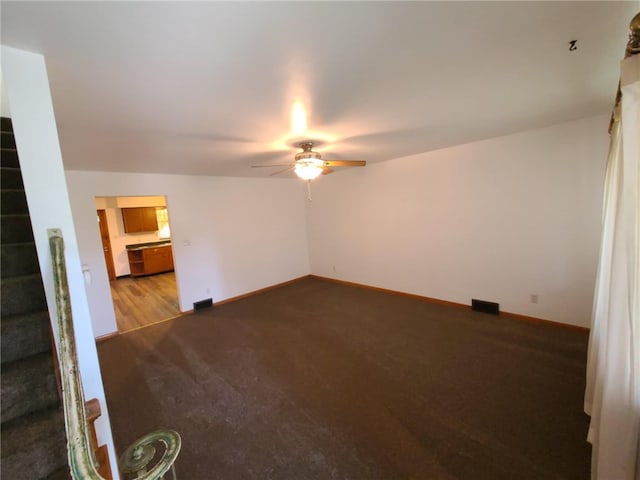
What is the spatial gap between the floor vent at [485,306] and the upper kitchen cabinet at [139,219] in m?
8.56

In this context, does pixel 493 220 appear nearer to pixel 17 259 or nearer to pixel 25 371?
pixel 25 371

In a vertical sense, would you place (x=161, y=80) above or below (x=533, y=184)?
above

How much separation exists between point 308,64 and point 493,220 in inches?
132

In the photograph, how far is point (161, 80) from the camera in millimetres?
1479

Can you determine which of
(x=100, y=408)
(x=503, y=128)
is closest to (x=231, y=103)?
(x=100, y=408)

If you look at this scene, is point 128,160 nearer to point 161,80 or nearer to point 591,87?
point 161,80

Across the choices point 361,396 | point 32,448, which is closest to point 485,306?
point 361,396

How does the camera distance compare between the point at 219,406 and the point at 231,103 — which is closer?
the point at 231,103

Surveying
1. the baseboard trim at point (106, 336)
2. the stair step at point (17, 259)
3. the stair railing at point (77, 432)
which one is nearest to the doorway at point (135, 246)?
the baseboard trim at point (106, 336)

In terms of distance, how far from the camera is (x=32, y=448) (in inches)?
42.6

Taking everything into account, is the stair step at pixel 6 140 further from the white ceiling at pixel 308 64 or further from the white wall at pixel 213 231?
the white wall at pixel 213 231

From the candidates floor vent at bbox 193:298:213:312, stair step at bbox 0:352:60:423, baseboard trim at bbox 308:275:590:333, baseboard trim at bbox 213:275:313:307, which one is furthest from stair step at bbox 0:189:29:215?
baseboard trim at bbox 308:275:590:333

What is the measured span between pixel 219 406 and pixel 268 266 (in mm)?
3489

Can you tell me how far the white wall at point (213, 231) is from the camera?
371 cm
